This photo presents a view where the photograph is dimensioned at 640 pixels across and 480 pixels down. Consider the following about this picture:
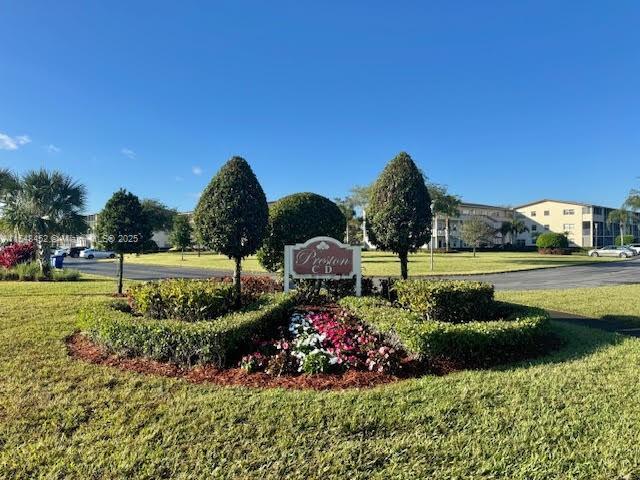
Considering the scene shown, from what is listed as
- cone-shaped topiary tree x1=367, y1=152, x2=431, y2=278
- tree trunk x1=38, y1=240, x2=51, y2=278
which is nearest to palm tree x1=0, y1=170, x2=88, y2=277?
tree trunk x1=38, y1=240, x2=51, y2=278

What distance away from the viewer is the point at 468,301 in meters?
6.96

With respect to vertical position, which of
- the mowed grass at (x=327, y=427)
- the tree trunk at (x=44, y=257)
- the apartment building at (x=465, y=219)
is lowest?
the mowed grass at (x=327, y=427)

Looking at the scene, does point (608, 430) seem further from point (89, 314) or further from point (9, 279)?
point (9, 279)

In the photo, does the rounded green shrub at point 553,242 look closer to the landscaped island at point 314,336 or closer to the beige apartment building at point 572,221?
the beige apartment building at point 572,221

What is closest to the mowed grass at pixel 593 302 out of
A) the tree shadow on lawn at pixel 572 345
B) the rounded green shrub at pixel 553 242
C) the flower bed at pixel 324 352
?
the tree shadow on lawn at pixel 572 345

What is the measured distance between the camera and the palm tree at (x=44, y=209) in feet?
56.4

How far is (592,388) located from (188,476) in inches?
157

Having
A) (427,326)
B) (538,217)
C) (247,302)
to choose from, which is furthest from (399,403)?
(538,217)

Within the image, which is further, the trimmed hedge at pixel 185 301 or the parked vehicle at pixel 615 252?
the parked vehicle at pixel 615 252

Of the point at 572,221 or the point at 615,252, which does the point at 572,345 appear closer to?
the point at 615,252

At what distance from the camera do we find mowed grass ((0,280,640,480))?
2955 mm

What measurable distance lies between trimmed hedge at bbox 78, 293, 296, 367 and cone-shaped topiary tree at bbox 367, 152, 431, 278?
3.81m

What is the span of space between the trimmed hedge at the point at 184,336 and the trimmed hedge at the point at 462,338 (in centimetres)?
171

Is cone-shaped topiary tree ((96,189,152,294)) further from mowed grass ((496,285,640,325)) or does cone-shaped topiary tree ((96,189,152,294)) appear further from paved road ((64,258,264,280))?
mowed grass ((496,285,640,325))
